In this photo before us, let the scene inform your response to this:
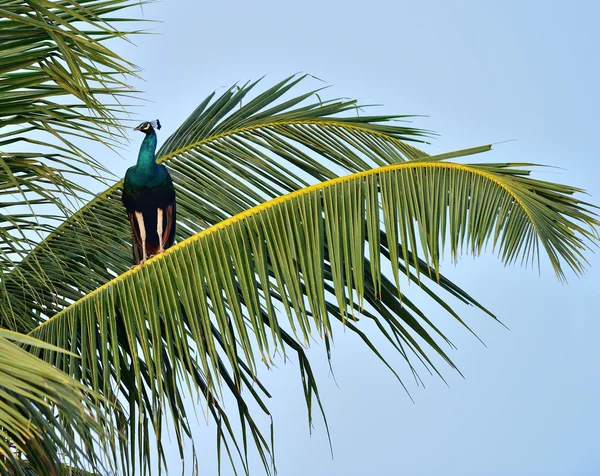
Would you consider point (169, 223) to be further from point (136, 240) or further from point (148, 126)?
point (148, 126)

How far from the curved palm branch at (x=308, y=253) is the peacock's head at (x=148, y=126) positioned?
129cm

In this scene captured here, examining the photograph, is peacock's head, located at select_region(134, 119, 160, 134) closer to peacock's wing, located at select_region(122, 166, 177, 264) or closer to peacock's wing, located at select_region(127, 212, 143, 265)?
peacock's wing, located at select_region(122, 166, 177, 264)

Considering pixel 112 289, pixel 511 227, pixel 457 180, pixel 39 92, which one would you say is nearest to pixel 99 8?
pixel 39 92

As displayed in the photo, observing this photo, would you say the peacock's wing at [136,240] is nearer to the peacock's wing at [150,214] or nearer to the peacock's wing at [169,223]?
the peacock's wing at [150,214]

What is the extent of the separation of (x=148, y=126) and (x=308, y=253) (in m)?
1.56

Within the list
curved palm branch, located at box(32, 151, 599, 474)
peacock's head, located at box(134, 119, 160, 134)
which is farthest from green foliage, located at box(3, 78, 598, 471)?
peacock's head, located at box(134, 119, 160, 134)

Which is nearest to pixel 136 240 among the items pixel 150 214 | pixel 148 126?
pixel 150 214

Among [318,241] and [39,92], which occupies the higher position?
[39,92]

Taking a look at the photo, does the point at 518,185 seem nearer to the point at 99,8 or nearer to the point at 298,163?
the point at 298,163

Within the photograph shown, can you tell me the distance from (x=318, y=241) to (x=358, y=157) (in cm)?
113

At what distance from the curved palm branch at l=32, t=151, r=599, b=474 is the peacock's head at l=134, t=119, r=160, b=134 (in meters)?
1.29

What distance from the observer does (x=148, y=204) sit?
3998 millimetres

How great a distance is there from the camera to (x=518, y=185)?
10.2ft

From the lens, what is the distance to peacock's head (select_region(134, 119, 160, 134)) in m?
4.32
